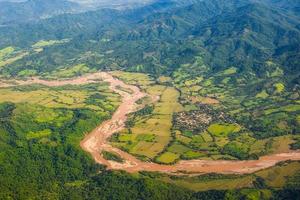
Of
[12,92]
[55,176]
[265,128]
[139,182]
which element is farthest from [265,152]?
[12,92]

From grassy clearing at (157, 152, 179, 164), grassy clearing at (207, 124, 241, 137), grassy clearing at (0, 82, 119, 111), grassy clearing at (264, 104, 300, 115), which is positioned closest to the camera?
grassy clearing at (157, 152, 179, 164)

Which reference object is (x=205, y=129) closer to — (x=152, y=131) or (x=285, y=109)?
(x=152, y=131)

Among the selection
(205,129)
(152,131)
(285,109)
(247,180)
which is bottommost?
(152,131)

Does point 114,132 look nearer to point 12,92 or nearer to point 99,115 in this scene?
point 99,115

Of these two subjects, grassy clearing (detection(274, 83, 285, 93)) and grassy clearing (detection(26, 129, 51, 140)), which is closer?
grassy clearing (detection(26, 129, 51, 140))

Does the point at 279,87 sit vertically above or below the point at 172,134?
above

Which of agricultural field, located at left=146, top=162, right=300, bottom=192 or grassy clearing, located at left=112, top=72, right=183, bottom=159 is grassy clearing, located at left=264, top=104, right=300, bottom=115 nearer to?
grassy clearing, located at left=112, top=72, right=183, bottom=159

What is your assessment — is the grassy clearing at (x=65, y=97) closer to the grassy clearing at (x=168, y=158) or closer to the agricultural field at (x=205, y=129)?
the agricultural field at (x=205, y=129)

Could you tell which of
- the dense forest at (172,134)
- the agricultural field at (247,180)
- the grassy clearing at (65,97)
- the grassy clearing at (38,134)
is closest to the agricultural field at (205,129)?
the dense forest at (172,134)

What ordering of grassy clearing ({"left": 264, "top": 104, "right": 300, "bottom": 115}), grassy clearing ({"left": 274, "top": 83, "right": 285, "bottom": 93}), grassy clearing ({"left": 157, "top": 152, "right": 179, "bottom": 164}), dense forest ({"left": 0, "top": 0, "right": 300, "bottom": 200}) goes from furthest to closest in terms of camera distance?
grassy clearing ({"left": 274, "top": 83, "right": 285, "bottom": 93})
grassy clearing ({"left": 264, "top": 104, "right": 300, "bottom": 115})
grassy clearing ({"left": 157, "top": 152, "right": 179, "bottom": 164})
dense forest ({"left": 0, "top": 0, "right": 300, "bottom": 200})

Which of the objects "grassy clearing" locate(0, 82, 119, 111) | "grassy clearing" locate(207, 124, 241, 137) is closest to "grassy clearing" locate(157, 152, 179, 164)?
Answer: "grassy clearing" locate(207, 124, 241, 137)

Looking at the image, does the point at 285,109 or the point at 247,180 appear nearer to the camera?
the point at 247,180

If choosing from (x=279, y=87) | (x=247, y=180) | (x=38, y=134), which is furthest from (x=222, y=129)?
(x=38, y=134)
